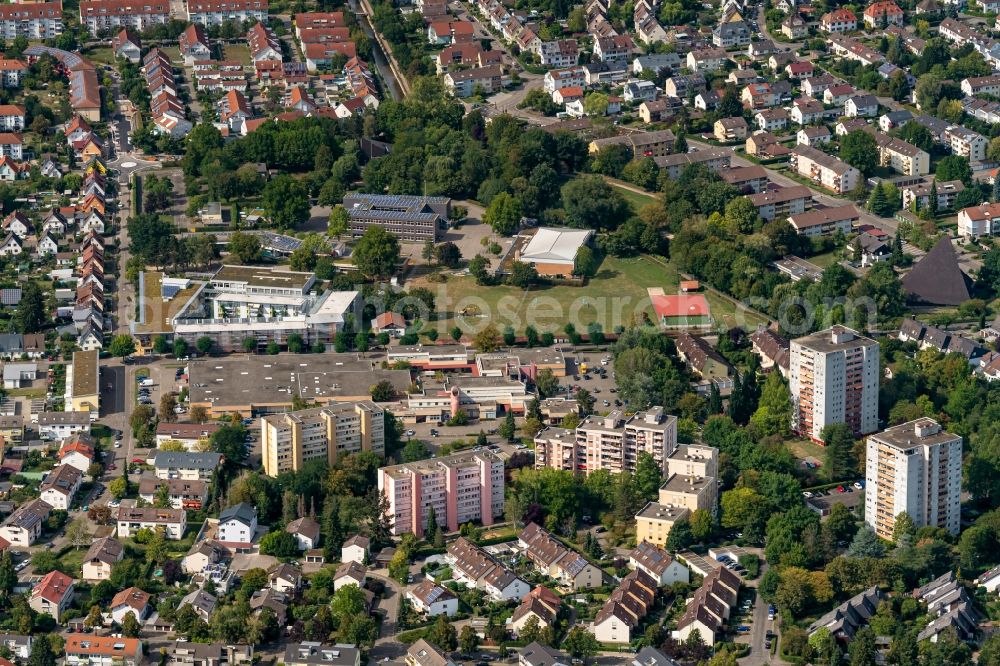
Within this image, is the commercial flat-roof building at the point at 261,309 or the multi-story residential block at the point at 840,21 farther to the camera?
the multi-story residential block at the point at 840,21

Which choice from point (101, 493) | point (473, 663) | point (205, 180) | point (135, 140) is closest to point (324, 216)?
point (205, 180)

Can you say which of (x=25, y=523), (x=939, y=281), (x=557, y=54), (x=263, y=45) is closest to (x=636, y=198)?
(x=939, y=281)

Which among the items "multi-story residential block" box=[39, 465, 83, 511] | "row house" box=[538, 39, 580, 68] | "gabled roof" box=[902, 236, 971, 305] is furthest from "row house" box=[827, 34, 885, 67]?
"multi-story residential block" box=[39, 465, 83, 511]

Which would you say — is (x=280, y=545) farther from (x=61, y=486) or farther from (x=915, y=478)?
(x=915, y=478)

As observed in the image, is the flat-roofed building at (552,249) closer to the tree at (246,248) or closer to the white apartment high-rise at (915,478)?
the tree at (246,248)

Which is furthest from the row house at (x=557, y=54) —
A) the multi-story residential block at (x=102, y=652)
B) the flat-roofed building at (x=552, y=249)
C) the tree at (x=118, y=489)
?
the multi-story residential block at (x=102, y=652)

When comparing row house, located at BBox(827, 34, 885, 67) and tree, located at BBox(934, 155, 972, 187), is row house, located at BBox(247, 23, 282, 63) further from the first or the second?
tree, located at BBox(934, 155, 972, 187)
